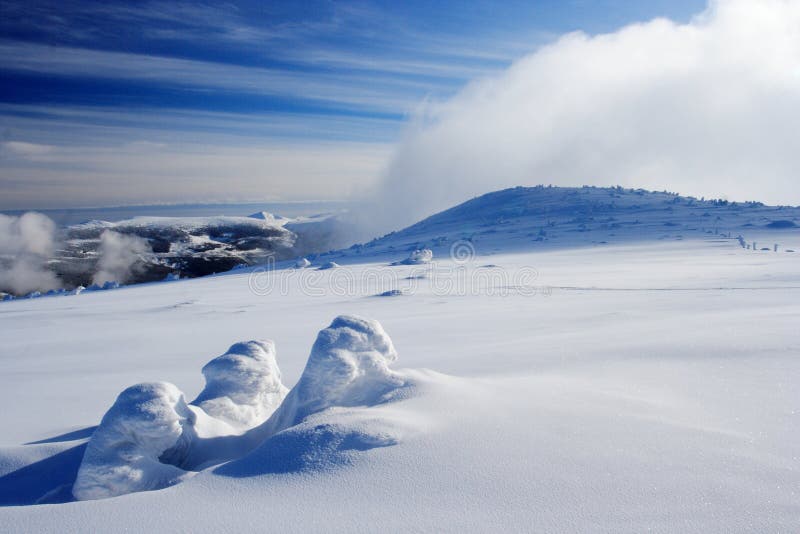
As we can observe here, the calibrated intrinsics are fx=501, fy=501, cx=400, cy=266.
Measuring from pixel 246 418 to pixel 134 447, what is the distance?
960 mm

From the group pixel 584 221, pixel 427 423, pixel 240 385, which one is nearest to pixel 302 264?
pixel 584 221

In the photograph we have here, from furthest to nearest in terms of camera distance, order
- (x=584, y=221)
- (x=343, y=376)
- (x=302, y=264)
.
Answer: (x=584, y=221) → (x=302, y=264) → (x=343, y=376)

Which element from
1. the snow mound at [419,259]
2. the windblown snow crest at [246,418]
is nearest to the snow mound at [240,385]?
the windblown snow crest at [246,418]

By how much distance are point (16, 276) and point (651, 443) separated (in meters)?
59.0

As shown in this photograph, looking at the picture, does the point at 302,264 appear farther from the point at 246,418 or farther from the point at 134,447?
the point at 134,447

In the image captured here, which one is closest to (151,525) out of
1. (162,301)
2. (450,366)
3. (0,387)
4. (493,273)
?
(450,366)

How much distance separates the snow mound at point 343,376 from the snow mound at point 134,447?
0.72 meters

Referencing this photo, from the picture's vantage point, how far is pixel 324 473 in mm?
2391

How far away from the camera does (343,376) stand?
10.8 ft

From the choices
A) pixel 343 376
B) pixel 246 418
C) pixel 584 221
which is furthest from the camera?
pixel 584 221

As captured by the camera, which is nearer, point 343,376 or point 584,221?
point 343,376

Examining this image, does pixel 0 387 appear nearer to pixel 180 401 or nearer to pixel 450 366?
pixel 180 401

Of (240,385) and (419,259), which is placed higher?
(419,259)

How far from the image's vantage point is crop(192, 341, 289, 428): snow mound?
3.62 meters
